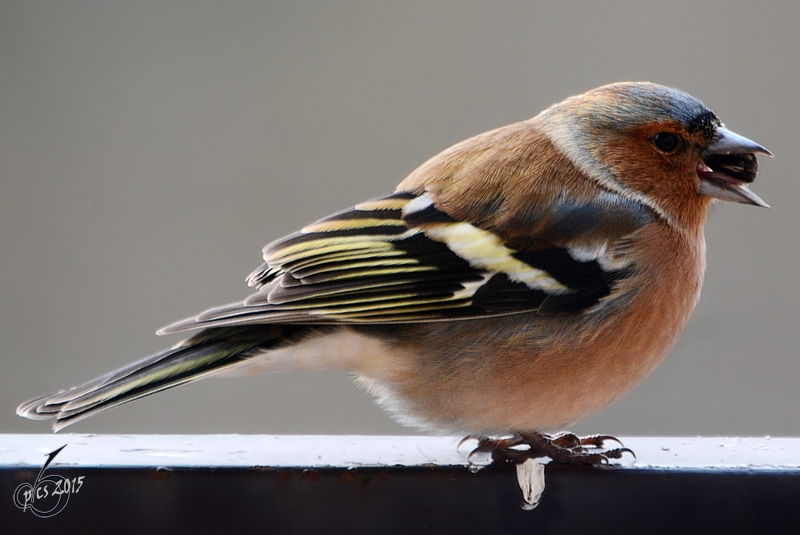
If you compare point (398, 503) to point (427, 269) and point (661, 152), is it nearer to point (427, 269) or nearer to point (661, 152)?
point (427, 269)

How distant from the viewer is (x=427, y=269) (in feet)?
6.30

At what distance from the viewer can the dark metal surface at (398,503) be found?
1.42 metres

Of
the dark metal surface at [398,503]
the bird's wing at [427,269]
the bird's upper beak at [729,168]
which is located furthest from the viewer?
the bird's upper beak at [729,168]

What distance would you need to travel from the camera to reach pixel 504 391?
1911mm

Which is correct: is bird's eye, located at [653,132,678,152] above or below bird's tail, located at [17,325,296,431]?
above

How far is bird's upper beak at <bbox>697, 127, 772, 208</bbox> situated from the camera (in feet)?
6.65

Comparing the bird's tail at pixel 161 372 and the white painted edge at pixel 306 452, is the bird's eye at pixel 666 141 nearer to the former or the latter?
the white painted edge at pixel 306 452

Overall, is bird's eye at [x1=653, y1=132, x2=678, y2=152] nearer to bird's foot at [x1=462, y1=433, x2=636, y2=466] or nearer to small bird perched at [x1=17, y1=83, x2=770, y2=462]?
small bird perched at [x1=17, y1=83, x2=770, y2=462]

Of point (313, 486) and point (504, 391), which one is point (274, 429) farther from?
point (313, 486)

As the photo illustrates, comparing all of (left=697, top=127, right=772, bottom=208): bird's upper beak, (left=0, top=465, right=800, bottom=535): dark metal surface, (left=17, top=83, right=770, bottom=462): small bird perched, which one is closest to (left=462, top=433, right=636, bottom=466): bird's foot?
(left=17, top=83, right=770, bottom=462): small bird perched

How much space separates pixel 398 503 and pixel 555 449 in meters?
0.64

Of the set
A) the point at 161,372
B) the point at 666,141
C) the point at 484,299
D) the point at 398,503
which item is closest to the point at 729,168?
the point at 666,141

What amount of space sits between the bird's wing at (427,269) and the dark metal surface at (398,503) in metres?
0.42

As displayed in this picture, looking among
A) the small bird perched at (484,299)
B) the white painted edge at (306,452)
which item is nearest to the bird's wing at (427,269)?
the small bird perched at (484,299)
